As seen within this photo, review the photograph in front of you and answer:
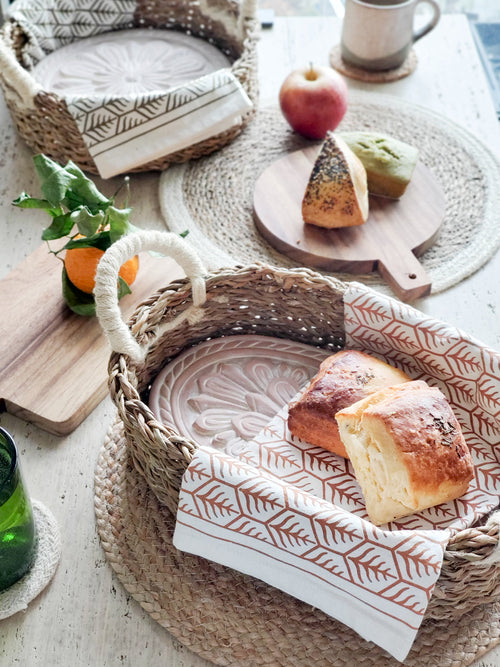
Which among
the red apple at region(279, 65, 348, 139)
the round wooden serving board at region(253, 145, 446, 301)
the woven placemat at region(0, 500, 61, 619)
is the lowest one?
the woven placemat at region(0, 500, 61, 619)

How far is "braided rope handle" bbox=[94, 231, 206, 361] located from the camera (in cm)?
74

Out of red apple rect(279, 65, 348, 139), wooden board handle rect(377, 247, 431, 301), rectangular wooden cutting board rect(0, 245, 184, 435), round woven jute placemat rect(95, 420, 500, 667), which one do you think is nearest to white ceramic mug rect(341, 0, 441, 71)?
red apple rect(279, 65, 348, 139)

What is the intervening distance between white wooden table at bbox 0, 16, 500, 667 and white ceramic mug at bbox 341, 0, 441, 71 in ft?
0.17

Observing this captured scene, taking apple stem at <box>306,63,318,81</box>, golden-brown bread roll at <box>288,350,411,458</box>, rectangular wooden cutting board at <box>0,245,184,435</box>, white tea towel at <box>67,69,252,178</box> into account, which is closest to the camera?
golden-brown bread roll at <box>288,350,411,458</box>

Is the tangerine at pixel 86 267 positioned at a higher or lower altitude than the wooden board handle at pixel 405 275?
higher

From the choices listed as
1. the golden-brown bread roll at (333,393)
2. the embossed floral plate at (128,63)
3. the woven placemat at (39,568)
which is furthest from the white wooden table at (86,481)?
the golden-brown bread roll at (333,393)

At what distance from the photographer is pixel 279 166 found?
1234 mm

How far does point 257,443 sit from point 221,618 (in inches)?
7.4

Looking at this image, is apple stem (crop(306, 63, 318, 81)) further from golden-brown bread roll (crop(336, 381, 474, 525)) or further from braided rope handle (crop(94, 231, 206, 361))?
golden-brown bread roll (crop(336, 381, 474, 525))

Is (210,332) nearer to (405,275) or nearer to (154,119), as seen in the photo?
(405,275)

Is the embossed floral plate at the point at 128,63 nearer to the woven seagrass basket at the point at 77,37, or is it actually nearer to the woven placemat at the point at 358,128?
the woven seagrass basket at the point at 77,37

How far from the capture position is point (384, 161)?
116 centimetres

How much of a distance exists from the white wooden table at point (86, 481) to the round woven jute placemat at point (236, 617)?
2 cm

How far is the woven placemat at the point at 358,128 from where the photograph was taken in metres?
1.13
